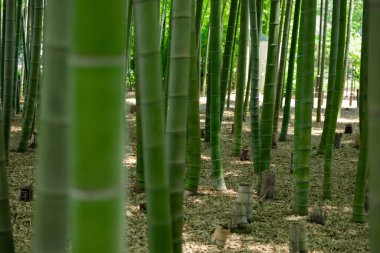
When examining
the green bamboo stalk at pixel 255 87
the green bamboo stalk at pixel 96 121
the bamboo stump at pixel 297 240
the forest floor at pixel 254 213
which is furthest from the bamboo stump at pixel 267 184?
the green bamboo stalk at pixel 96 121

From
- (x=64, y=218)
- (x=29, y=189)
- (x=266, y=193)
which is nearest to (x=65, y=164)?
(x=64, y=218)

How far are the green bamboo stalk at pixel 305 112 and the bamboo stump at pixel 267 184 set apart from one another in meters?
0.44

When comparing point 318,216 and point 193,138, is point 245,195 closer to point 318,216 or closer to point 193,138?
point 318,216

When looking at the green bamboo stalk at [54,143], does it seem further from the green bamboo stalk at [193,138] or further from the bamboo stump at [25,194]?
the bamboo stump at [25,194]

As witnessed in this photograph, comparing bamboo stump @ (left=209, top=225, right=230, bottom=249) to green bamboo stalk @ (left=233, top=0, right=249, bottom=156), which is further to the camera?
green bamboo stalk @ (left=233, top=0, right=249, bottom=156)

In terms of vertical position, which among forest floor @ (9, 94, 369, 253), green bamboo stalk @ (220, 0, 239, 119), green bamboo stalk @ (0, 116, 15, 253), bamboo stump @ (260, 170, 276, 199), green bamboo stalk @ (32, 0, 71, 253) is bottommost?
forest floor @ (9, 94, 369, 253)

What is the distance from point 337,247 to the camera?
2971mm

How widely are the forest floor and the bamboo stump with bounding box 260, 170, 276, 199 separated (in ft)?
0.20

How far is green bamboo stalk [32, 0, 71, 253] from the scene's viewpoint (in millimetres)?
1079

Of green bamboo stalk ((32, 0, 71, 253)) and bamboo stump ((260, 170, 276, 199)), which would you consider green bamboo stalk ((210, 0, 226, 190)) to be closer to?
bamboo stump ((260, 170, 276, 199))

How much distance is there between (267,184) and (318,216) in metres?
0.64

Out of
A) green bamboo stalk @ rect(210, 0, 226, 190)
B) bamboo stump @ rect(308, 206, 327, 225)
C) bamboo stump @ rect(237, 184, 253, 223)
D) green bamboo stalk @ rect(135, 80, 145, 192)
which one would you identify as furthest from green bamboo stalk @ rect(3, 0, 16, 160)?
bamboo stump @ rect(308, 206, 327, 225)

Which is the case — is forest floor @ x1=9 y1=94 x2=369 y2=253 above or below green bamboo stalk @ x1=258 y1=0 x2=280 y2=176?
below

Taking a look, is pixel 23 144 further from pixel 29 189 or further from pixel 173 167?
pixel 173 167
